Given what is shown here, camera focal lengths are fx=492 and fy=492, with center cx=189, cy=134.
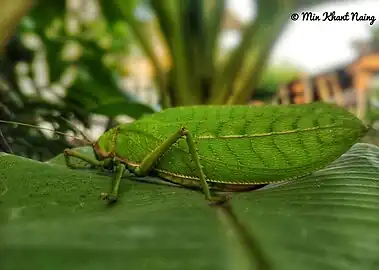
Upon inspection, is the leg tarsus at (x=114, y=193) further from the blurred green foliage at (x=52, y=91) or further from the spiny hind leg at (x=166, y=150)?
the blurred green foliage at (x=52, y=91)

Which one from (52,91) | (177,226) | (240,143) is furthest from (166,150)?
(52,91)

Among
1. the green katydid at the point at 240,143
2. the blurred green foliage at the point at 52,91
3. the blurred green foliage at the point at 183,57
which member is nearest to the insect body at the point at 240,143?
the green katydid at the point at 240,143

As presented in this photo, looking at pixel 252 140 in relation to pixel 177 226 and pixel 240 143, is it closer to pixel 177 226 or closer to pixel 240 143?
pixel 240 143

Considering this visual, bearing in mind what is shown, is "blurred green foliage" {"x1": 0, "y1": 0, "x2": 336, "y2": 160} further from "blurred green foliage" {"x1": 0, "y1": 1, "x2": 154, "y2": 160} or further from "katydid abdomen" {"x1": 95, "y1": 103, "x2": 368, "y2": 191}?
"katydid abdomen" {"x1": 95, "y1": 103, "x2": 368, "y2": 191}

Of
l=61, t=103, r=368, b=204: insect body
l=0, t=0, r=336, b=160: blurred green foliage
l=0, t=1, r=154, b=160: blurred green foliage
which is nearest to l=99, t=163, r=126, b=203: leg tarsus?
l=61, t=103, r=368, b=204: insect body

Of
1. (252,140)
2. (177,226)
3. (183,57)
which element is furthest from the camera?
(183,57)

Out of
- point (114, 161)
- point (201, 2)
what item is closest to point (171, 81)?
point (201, 2)
